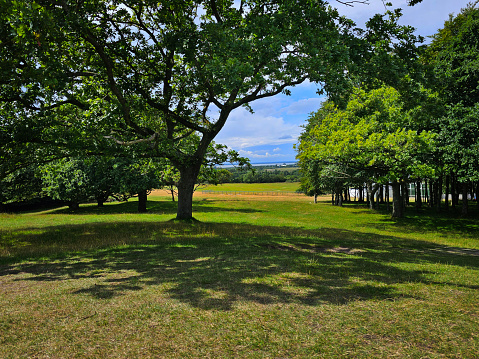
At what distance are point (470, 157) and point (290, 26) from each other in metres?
12.9

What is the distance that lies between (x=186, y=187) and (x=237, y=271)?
1273 cm

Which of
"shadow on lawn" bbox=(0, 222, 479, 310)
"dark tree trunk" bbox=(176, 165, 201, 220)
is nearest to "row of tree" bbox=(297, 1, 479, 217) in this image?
"shadow on lawn" bbox=(0, 222, 479, 310)

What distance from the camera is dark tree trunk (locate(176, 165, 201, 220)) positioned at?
763 inches

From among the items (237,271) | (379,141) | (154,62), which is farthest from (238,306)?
(379,141)

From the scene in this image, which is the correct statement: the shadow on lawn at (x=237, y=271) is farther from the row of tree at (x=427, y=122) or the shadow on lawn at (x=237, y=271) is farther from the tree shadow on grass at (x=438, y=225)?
the tree shadow on grass at (x=438, y=225)

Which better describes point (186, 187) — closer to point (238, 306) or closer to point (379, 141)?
point (379, 141)

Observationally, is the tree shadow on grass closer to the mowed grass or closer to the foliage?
the foliage

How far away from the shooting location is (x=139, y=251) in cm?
1034

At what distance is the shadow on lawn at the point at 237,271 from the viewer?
18.9 ft

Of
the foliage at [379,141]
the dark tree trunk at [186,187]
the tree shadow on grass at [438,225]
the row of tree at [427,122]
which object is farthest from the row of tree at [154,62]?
the tree shadow on grass at [438,225]

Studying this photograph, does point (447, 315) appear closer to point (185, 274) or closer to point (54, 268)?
point (185, 274)

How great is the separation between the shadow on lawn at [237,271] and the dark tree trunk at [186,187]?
7602 mm

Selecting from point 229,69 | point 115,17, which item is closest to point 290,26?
point 229,69

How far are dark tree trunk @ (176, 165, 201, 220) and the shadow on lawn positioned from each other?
760 cm
